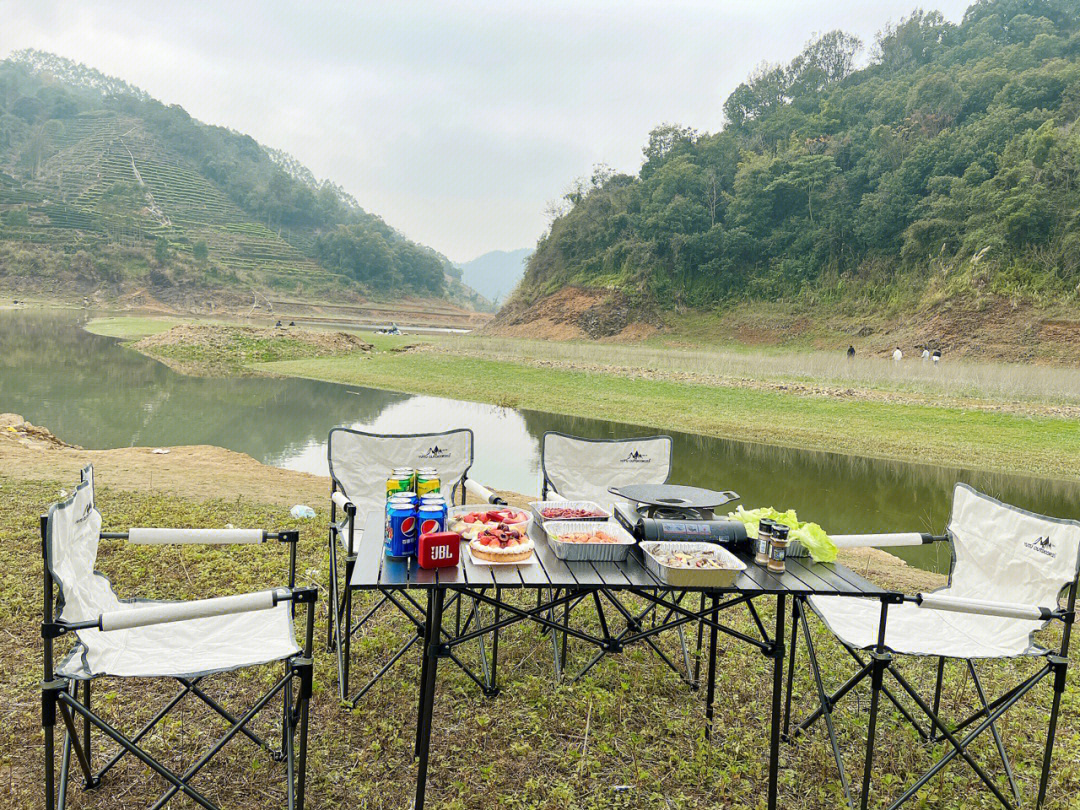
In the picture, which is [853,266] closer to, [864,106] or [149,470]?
[864,106]

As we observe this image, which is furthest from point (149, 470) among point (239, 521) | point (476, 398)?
point (476, 398)

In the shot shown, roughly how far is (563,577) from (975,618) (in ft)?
5.95

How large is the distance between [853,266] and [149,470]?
41.3 metres

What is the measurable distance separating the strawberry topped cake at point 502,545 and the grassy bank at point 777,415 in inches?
369

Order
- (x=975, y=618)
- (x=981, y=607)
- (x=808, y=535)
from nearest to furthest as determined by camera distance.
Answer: (x=981, y=607) → (x=808, y=535) → (x=975, y=618)

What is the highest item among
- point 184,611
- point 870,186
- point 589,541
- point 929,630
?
point 870,186

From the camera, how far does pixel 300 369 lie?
21109mm

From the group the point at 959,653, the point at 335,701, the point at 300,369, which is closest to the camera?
the point at 959,653

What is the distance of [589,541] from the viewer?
2.34 metres

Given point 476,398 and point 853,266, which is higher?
point 853,266

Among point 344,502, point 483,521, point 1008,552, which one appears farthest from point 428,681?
point 1008,552

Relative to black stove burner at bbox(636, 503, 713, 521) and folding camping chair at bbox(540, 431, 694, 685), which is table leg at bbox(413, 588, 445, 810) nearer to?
A: black stove burner at bbox(636, 503, 713, 521)

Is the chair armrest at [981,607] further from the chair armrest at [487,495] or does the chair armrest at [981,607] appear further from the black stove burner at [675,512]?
the chair armrest at [487,495]

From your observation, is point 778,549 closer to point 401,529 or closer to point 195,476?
point 401,529
